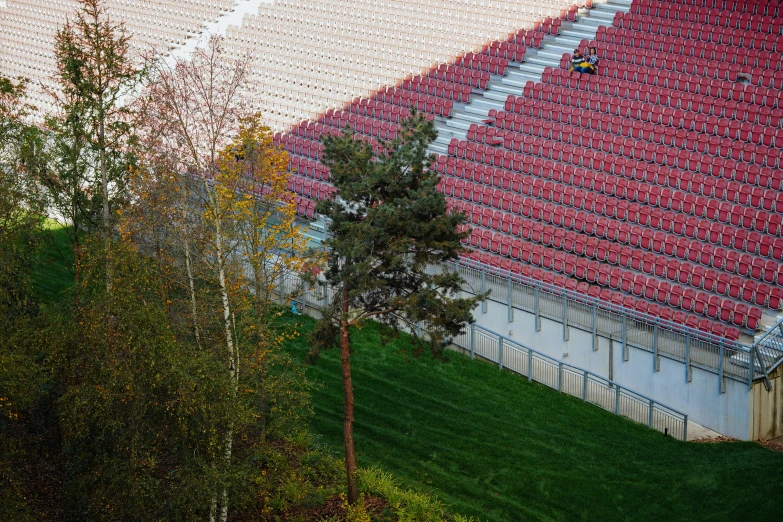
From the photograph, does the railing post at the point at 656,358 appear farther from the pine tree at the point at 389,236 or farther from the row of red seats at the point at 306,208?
the row of red seats at the point at 306,208

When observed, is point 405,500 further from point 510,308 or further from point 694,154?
point 694,154

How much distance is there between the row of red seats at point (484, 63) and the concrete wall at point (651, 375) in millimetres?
11575

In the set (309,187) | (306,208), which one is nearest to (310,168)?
(309,187)

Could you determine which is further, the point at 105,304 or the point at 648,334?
the point at 648,334

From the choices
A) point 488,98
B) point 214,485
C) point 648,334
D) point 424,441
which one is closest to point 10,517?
point 214,485

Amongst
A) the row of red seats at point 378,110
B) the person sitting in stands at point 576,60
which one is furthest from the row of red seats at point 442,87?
the person sitting in stands at point 576,60

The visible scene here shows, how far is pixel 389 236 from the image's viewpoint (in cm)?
1794

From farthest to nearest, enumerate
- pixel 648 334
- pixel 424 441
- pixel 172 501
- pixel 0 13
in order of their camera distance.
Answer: pixel 0 13, pixel 648 334, pixel 424 441, pixel 172 501

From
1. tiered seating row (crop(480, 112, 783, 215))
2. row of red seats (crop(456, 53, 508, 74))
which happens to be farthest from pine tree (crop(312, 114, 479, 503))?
row of red seats (crop(456, 53, 508, 74))

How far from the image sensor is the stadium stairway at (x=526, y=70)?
110ft

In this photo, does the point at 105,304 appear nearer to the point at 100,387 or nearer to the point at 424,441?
the point at 100,387

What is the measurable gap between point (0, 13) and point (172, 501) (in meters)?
41.3

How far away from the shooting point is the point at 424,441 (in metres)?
22.5

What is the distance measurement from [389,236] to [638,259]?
10053 mm
